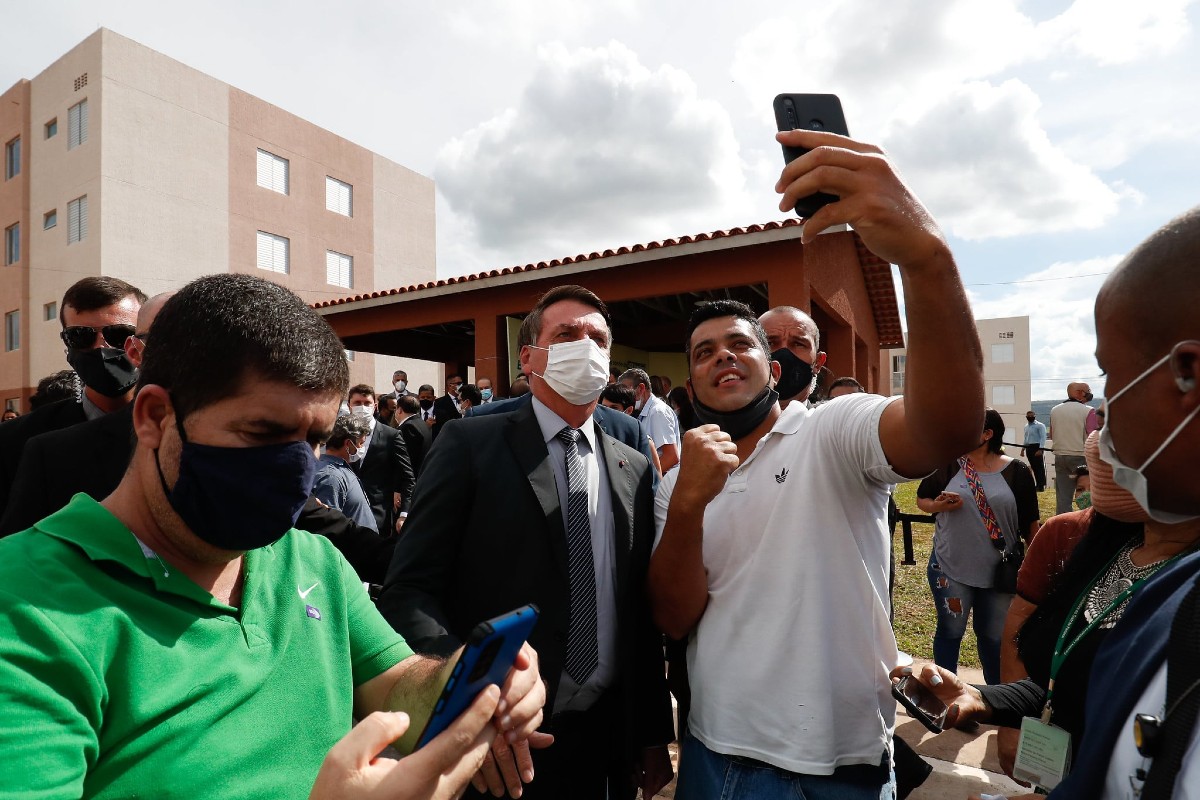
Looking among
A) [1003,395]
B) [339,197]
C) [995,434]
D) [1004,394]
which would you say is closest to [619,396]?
[995,434]

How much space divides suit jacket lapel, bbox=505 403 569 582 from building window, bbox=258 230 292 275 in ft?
72.4

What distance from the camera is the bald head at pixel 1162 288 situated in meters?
1.00

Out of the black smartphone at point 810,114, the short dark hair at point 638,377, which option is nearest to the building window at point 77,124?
the short dark hair at point 638,377

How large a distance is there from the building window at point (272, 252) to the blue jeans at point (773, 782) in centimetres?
2291

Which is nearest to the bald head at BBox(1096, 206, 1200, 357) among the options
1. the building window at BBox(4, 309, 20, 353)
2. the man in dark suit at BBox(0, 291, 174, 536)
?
the man in dark suit at BBox(0, 291, 174, 536)

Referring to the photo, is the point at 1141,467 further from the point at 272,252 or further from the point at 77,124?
the point at 77,124

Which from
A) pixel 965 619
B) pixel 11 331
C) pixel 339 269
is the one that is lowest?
pixel 965 619

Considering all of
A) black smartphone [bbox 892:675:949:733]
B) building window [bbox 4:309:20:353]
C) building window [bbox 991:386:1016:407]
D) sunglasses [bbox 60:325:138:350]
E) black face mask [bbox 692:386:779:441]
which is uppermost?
building window [bbox 4:309:20:353]

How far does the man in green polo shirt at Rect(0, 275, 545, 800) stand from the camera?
1.05 metres

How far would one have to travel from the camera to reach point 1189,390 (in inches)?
39.7

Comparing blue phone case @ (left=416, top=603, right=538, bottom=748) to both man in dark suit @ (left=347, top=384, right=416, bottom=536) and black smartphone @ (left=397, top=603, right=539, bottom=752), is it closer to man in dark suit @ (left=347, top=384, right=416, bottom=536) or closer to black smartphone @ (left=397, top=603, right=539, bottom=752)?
black smartphone @ (left=397, top=603, right=539, bottom=752)

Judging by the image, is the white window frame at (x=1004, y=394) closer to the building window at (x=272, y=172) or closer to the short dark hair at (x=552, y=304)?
the building window at (x=272, y=172)

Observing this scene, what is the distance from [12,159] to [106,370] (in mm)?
26198

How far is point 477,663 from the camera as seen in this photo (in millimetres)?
1184
